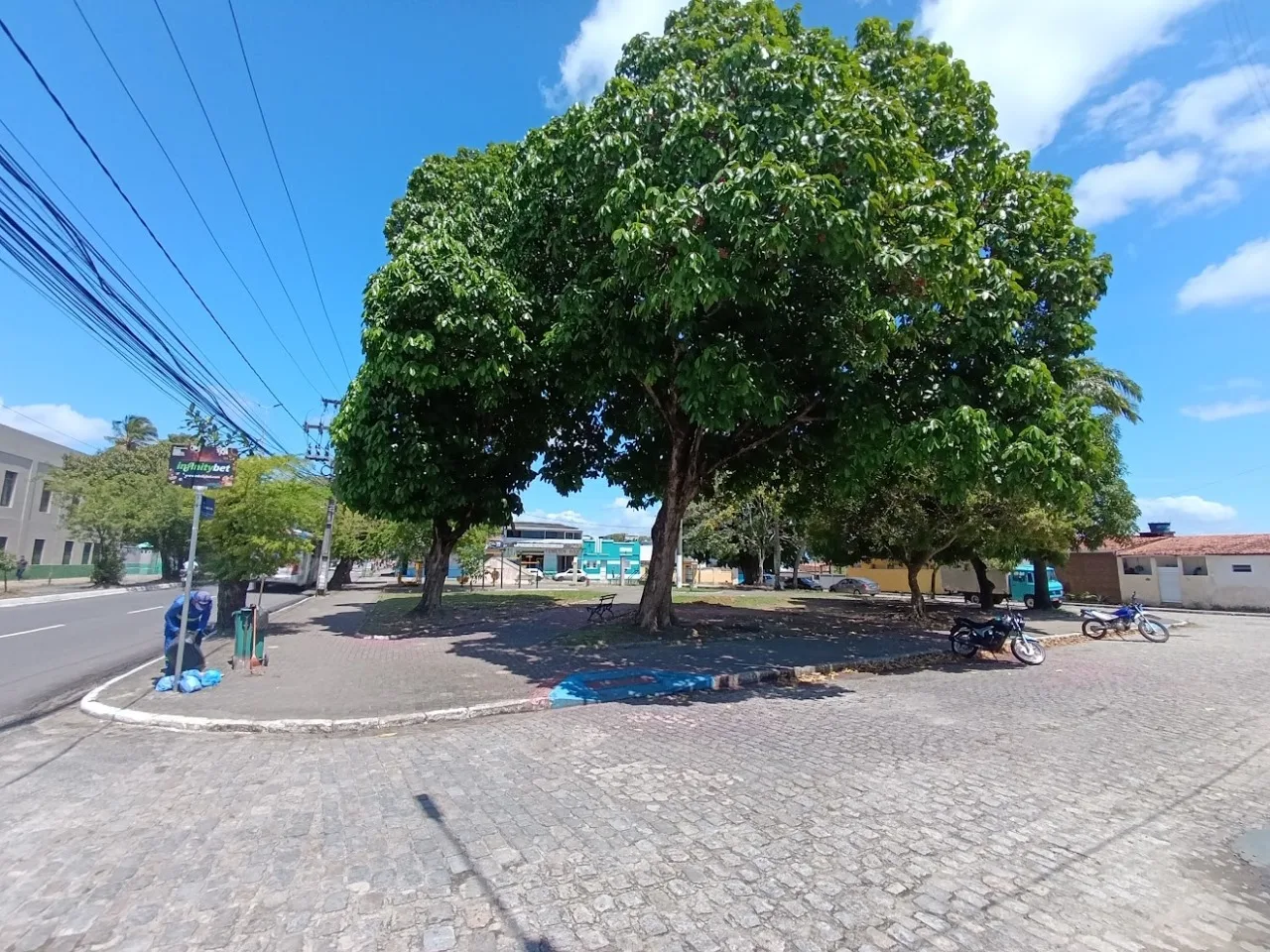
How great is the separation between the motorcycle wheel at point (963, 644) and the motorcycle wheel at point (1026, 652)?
2.57ft

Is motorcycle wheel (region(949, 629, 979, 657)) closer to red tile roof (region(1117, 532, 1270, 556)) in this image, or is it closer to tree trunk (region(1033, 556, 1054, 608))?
tree trunk (region(1033, 556, 1054, 608))

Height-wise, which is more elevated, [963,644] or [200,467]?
[200,467]

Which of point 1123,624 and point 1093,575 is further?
point 1093,575

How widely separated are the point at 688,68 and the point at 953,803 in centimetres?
917

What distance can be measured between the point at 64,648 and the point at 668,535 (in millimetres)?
11784

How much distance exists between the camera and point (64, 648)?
41.3ft

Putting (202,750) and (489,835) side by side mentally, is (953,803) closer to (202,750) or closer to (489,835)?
(489,835)

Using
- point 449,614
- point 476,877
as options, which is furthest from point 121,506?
point 476,877

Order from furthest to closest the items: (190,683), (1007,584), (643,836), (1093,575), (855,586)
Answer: (855,586)
(1007,584)
(1093,575)
(190,683)
(643,836)

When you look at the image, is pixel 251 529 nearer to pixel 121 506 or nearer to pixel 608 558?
pixel 121 506

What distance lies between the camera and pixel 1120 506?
24016mm

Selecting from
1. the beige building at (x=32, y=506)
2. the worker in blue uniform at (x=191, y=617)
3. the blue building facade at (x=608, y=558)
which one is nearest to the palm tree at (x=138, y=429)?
the beige building at (x=32, y=506)

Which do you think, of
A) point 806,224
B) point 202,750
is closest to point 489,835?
point 202,750

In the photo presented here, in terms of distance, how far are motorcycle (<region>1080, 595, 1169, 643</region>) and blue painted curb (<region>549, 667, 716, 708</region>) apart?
13692mm
